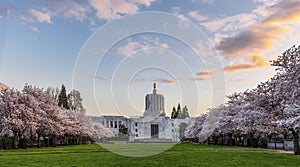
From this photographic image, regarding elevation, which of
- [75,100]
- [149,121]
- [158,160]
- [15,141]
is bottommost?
[15,141]

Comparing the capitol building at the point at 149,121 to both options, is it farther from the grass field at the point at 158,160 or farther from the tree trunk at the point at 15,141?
the grass field at the point at 158,160

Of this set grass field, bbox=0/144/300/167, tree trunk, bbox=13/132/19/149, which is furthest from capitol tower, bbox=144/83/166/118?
grass field, bbox=0/144/300/167

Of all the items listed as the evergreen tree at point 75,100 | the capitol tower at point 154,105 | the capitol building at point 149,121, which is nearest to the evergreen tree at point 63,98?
the evergreen tree at point 75,100

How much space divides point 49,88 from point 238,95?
55.4 metres

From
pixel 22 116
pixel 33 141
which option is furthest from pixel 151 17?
pixel 33 141

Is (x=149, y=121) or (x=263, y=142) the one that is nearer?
(x=263, y=142)

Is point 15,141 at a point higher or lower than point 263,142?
higher

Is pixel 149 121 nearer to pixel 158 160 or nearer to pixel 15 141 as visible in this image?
pixel 15 141

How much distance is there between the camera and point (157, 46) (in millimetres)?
36250

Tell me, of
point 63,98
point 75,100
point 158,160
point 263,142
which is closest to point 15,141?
point 158,160

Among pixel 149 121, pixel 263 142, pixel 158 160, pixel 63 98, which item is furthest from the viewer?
pixel 149 121

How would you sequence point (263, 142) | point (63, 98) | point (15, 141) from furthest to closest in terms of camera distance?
1. point (63, 98)
2. point (263, 142)
3. point (15, 141)

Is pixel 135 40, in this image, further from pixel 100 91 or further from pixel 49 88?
pixel 49 88

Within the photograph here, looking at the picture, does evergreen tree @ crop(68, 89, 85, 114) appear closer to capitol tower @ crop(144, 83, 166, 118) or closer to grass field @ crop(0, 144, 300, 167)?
capitol tower @ crop(144, 83, 166, 118)
